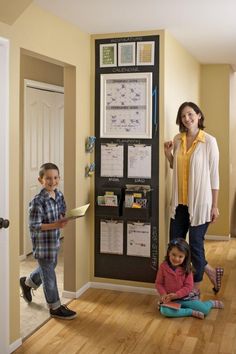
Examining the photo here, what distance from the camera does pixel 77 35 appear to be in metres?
4.11

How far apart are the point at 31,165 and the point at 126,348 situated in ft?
9.66

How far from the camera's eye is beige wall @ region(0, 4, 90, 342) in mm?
3184

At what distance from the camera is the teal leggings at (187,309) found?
378 centimetres

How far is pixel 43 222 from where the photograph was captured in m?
3.59

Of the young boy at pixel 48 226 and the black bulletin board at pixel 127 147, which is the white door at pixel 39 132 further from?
the young boy at pixel 48 226

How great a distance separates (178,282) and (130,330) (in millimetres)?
569

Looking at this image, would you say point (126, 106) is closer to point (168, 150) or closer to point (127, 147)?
point (127, 147)

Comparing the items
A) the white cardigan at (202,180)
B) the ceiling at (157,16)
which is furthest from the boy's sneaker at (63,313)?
the ceiling at (157,16)

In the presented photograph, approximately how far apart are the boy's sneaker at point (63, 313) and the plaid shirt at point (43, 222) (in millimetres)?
Result: 425

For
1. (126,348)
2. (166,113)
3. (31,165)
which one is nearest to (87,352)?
(126,348)

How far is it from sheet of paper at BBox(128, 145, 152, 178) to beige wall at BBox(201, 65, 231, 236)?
97.5 inches

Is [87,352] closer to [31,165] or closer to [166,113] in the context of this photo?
[166,113]

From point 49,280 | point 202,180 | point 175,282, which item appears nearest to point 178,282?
point 175,282

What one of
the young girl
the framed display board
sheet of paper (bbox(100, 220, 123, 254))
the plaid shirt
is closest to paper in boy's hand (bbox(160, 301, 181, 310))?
the young girl
